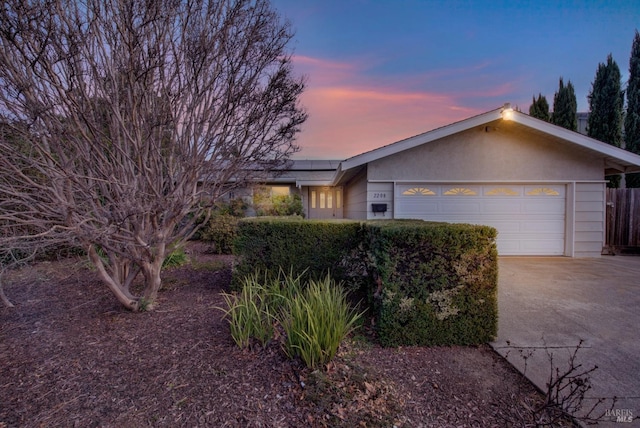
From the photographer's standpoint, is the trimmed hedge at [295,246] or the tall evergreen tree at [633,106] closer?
the trimmed hedge at [295,246]

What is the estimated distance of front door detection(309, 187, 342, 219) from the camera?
52.1ft

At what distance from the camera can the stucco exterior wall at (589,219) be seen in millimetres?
8820

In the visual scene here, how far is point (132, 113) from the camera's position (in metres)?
3.23

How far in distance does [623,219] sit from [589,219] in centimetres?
165

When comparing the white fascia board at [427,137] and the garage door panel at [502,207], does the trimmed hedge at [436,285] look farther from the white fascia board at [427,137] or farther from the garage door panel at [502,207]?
the garage door panel at [502,207]

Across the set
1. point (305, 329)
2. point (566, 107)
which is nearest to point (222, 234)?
point (305, 329)

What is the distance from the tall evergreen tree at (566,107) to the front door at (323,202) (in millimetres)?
11999

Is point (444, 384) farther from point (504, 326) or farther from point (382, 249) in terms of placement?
point (504, 326)

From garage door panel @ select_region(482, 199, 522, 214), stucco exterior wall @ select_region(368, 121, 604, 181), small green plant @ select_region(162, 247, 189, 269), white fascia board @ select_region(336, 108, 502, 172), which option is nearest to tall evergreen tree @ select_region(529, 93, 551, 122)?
stucco exterior wall @ select_region(368, 121, 604, 181)

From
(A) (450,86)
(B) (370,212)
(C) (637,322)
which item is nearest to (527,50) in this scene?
(A) (450,86)

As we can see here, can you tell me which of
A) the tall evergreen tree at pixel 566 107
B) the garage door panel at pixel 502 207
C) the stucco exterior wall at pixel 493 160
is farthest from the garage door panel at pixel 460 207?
the tall evergreen tree at pixel 566 107

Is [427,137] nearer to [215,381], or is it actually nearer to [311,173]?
[215,381]

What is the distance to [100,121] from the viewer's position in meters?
3.70

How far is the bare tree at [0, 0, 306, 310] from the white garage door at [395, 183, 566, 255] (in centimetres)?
Result: 489
